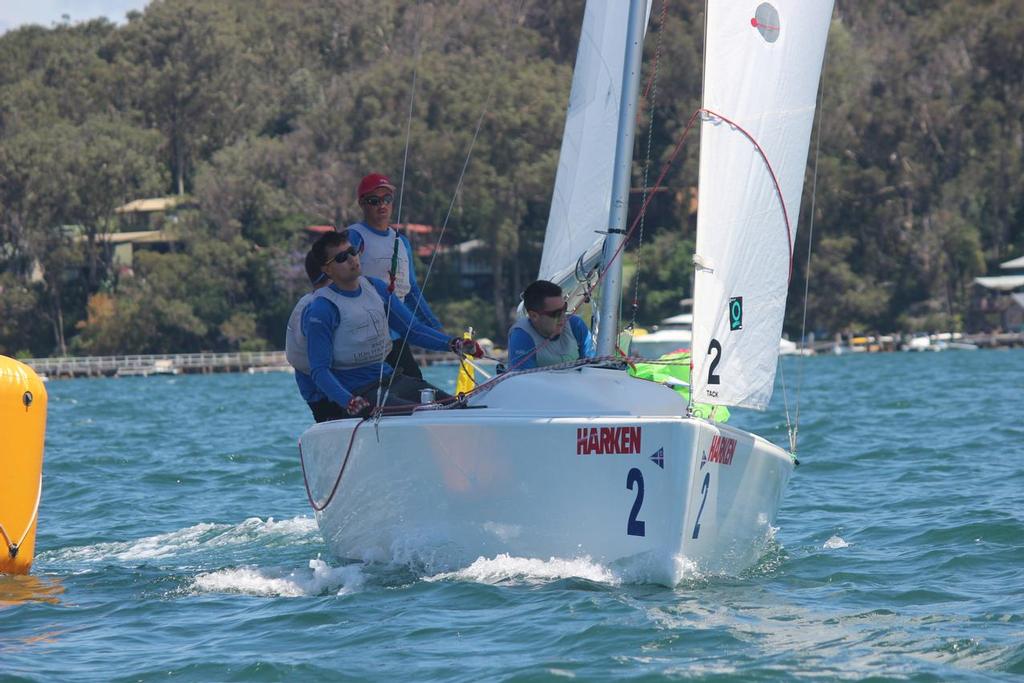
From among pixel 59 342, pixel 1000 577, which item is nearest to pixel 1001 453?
pixel 1000 577

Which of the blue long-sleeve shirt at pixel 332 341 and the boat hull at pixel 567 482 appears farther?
the blue long-sleeve shirt at pixel 332 341

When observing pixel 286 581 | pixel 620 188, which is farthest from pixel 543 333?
pixel 286 581

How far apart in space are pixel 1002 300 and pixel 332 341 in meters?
50.6

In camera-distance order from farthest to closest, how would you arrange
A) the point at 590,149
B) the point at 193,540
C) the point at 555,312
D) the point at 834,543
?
the point at 193,540
the point at 590,149
the point at 834,543
the point at 555,312

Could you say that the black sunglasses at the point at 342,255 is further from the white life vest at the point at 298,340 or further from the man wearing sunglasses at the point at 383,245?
the man wearing sunglasses at the point at 383,245

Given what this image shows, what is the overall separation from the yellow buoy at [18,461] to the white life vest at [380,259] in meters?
1.81

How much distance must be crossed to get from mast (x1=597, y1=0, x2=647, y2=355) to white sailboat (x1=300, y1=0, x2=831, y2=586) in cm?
51

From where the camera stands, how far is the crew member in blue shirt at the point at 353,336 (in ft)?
25.3

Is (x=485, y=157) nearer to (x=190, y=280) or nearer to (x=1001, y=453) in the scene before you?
(x=190, y=280)

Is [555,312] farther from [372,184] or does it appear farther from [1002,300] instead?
[1002,300]

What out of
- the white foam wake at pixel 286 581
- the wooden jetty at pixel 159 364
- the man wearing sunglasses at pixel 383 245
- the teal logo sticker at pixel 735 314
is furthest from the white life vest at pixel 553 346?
the wooden jetty at pixel 159 364

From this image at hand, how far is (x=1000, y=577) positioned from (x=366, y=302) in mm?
3354

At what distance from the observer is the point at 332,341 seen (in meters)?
7.88

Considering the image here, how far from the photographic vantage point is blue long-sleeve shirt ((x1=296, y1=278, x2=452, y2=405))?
7691 mm
